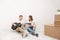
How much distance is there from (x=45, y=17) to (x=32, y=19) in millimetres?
340

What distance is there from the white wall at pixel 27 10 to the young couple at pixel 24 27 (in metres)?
0.11

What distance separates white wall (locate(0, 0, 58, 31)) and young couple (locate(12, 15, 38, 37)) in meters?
0.11

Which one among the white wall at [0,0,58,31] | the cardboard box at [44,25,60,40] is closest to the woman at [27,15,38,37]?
the white wall at [0,0,58,31]

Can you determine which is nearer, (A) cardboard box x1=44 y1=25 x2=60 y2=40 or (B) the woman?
(A) cardboard box x1=44 y1=25 x2=60 y2=40

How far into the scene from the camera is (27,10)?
212 centimetres

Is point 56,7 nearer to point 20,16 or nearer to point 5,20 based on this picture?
point 20,16

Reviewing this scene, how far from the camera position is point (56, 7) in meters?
2.44

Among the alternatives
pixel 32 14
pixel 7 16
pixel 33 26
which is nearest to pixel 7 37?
pixel 7 16

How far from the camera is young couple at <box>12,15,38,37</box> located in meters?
1.87

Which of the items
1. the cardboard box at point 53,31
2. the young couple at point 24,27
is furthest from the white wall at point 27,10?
the cardboard box at point 53,31

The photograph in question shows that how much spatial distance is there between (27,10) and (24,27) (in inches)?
13.9

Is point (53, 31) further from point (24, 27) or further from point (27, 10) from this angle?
point (27, 10)

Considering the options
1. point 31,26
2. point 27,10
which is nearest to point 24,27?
point 31,26

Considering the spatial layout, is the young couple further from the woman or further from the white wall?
the white wall
